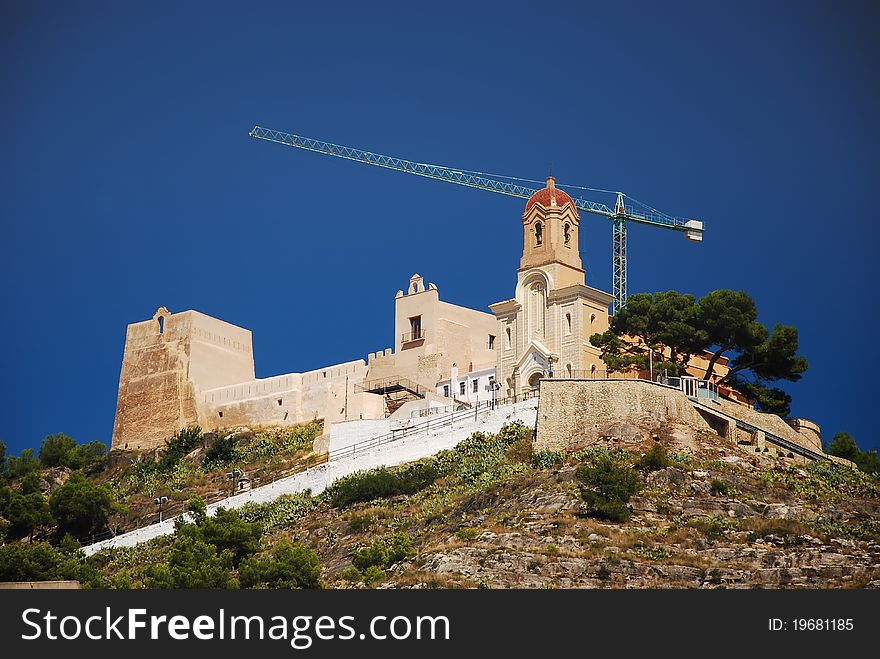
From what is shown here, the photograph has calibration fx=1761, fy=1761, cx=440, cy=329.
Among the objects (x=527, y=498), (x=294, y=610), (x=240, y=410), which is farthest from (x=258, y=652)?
(x=240, y=410)

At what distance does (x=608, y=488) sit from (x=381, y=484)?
1175 centimetres

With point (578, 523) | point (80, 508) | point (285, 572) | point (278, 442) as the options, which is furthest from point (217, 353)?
point (578, 523)

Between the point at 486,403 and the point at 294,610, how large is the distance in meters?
35.4

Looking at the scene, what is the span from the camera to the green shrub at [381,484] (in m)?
64.6

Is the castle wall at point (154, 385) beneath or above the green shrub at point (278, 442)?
above

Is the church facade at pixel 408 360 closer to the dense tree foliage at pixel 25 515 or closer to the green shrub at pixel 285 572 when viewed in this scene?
the dense tree foliage at pixel 25 515

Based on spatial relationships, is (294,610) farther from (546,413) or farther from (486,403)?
(486,403)

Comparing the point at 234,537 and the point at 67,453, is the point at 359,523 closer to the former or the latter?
the point at 234,537

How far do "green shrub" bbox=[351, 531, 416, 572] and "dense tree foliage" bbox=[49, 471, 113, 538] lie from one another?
1789 centimetres

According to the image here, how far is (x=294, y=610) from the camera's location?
1439 inches

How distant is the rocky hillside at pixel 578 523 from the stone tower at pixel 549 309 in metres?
7.44

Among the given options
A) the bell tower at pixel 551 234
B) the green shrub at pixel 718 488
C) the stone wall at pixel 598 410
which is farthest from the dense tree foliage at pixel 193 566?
the bell tower at pixel 551 234

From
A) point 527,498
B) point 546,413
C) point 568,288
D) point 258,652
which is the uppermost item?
point 568,288

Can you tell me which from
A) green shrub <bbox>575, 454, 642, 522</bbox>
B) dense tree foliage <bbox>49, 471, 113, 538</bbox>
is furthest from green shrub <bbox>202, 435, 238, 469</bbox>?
green shrub <bbox>575, 454, 642, 522</bbox>
